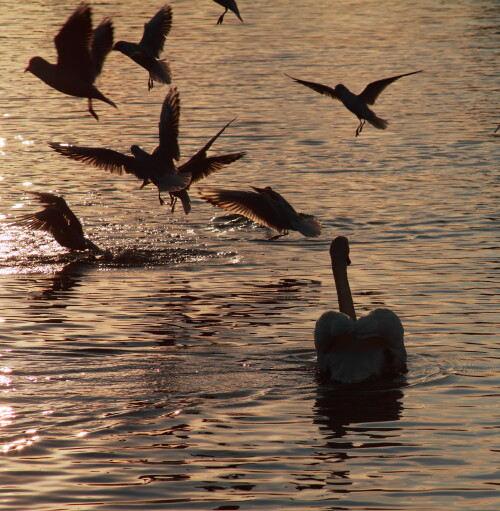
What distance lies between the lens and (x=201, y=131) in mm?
27203

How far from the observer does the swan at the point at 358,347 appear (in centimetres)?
1151

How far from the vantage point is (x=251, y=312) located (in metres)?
14.6

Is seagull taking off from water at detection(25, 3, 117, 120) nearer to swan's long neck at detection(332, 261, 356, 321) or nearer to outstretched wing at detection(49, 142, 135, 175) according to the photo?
outstretched wing at detection(49, 142, 135, 175)

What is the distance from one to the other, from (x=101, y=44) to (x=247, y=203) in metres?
2.65

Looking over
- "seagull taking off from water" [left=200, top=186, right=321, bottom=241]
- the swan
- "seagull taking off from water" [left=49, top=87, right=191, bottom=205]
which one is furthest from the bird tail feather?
the swan

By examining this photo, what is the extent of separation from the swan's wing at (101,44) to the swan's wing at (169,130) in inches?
35.9

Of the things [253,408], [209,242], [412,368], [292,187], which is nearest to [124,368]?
[253,408]

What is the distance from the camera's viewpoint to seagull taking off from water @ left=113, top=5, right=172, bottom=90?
16.1 metres

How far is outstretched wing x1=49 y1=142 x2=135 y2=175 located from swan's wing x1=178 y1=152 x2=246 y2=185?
0.73 meters

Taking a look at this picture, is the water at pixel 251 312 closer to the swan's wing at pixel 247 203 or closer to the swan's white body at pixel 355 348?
the swan's white body at pixel 355 348

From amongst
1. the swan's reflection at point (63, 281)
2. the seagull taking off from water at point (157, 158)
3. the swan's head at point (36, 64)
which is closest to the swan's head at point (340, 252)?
the seagull taking off from water at point (157, 158)

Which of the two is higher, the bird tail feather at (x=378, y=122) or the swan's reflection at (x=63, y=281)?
the bird tail feather at (x=378, y=122)

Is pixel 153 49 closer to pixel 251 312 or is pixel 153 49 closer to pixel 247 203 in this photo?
pixel 247 203

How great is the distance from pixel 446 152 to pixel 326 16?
98.6 feet
